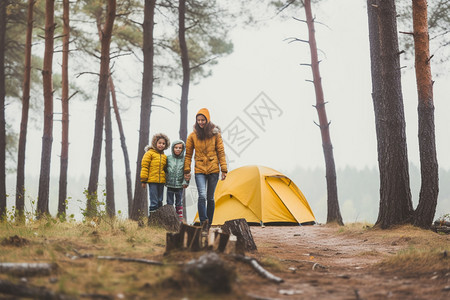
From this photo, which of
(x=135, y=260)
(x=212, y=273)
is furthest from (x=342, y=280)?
(x=135, y=260)

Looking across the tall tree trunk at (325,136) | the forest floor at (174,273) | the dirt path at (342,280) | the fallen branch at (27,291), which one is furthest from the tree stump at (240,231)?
the tall tree trunk at (325,136)

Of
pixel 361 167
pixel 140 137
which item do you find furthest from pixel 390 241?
pixel 361 167

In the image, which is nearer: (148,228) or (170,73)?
(148,228)

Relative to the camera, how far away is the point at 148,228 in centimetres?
672

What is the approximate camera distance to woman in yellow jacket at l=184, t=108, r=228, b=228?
689 centimetres

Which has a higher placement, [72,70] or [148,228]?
[72,70]

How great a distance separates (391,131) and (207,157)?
159 inches

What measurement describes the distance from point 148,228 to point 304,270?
2.91 metres

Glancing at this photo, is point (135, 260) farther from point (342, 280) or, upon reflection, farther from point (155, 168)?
point (155, 168)

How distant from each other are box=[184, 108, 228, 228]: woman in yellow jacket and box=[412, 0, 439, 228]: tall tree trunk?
13.5 feet

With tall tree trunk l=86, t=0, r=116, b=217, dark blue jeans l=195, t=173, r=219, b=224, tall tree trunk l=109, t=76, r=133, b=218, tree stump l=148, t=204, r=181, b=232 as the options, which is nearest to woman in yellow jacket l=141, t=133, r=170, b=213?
tree stump l=148, t=204, r=181, b=232

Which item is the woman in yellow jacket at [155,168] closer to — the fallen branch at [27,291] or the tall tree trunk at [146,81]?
the tall tree trunk at [146,81]

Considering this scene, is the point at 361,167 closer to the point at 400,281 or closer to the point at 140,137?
the point at 140,137

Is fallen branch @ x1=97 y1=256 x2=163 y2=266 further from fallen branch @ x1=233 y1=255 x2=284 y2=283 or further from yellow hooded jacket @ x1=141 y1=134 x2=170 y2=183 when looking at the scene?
yellow hooded jacket @ x1=141 y1=134 x2=170 y2=183
